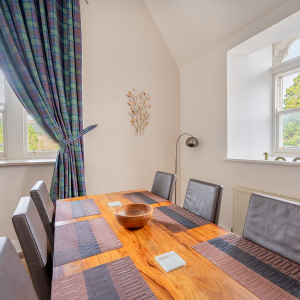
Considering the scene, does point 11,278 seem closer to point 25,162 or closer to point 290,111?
point 25,162

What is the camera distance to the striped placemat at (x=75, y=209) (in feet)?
4.39

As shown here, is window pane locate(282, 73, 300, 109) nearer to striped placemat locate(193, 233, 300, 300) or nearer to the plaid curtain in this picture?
striped placemat locate(193, 233, 300, 300)

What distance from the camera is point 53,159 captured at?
2510 millimetres

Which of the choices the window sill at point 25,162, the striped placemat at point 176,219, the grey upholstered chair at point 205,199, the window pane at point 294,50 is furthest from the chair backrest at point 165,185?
the window pane at point 294,50

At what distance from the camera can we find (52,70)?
2.27 m

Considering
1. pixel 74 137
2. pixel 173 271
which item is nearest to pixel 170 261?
pixel 173 271

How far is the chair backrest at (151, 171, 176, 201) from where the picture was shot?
1851mm

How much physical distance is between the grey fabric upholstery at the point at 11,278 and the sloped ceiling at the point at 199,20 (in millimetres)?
2543

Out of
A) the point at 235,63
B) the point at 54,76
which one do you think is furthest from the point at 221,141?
the point at 54,76

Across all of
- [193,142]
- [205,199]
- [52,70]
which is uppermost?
[52,70]

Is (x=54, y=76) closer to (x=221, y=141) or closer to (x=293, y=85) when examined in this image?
(x=221, y=141)

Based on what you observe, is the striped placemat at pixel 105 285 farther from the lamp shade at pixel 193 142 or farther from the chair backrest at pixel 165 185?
the lamp shade at pixel 193 142

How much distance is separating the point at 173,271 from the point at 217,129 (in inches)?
82.8

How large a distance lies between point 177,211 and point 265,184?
118 cm
